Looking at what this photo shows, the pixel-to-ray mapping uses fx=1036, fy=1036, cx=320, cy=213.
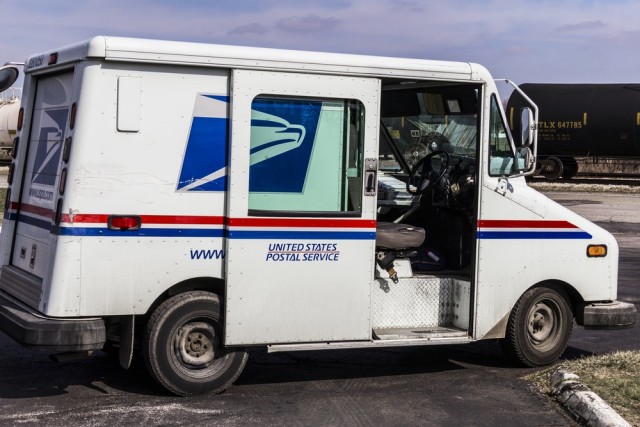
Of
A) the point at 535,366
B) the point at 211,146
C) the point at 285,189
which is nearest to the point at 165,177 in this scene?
the point at 211,146

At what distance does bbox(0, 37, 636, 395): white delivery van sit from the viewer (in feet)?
23.2

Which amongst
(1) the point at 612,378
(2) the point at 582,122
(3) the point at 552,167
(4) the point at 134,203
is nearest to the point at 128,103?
(4) the point at 134,203

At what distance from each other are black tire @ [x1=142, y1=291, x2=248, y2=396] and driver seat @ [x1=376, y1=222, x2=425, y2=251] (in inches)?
59.0

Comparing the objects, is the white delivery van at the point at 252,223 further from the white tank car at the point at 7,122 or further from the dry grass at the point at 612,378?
the white tank car at the point at 7,122

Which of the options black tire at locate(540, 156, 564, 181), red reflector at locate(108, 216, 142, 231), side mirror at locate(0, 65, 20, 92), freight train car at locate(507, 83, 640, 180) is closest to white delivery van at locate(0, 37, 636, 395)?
red reflector at locate(108, 216, 142, 231)

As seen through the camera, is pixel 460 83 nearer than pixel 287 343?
No

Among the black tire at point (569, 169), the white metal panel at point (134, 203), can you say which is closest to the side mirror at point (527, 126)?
the white metal panel at point (134, 203)

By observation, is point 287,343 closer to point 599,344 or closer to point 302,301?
point 302,301

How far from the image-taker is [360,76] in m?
7.81

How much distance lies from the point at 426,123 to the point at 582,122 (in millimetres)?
25813

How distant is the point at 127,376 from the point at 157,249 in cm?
142

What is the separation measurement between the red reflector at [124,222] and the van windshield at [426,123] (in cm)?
300

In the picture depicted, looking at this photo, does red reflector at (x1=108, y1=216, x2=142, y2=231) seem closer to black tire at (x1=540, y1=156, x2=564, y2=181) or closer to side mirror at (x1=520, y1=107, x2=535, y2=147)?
side mirror at (x1=520, y1=107, x2=535, y2=147)

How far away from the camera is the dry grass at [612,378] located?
714 centimetres
